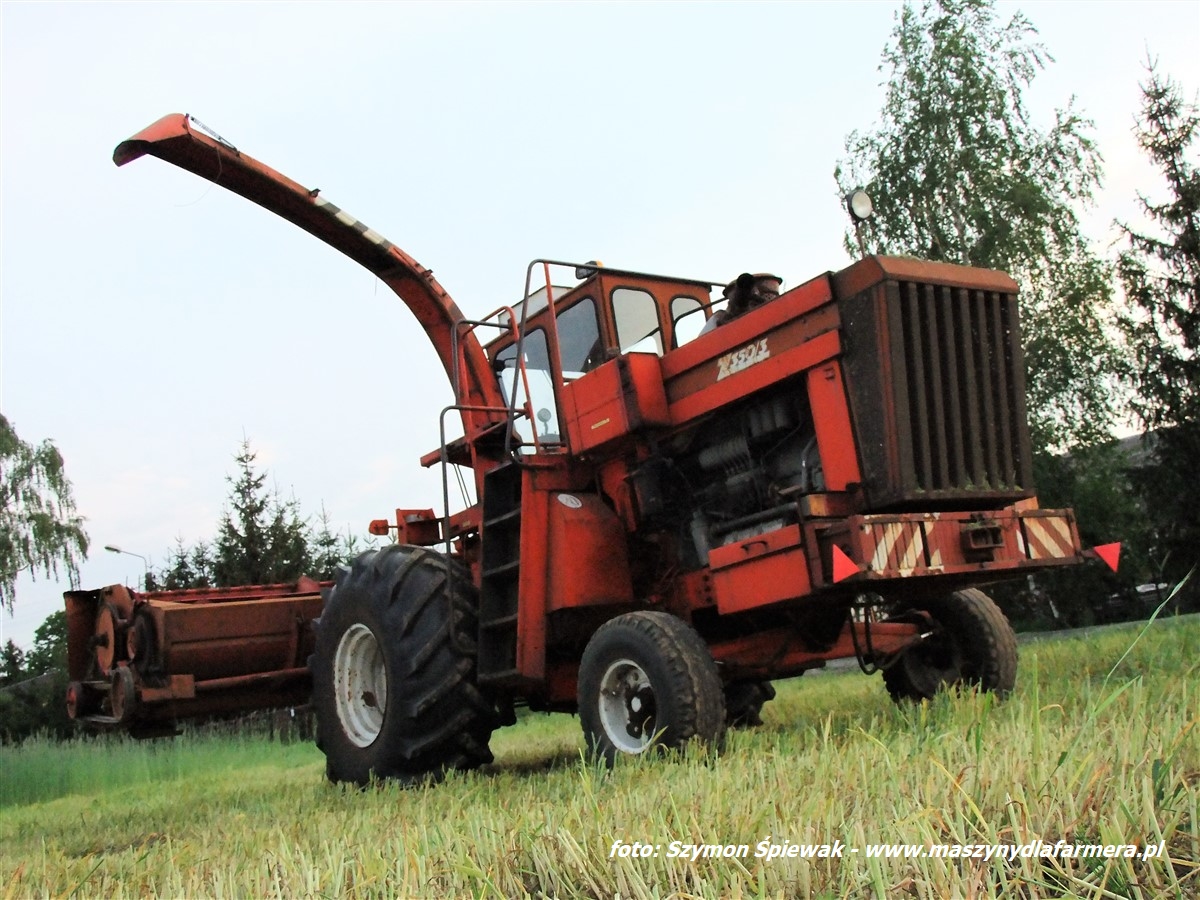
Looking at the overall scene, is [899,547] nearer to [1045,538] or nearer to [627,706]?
[1045,538]

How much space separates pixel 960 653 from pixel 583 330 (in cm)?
285

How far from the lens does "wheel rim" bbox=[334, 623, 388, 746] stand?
7.09 meters

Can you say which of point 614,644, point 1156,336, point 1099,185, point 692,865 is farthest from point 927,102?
point 692,865

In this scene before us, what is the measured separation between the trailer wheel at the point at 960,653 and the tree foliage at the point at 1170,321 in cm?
1739

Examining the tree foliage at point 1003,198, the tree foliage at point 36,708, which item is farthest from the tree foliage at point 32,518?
the tree foliage at point 1003,198

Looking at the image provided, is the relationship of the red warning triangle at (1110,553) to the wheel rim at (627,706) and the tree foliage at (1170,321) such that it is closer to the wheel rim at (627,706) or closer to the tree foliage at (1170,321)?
the wheel rim at (627,706)

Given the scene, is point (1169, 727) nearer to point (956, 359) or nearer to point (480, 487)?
point (956, 359)

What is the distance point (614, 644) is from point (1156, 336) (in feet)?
70.6

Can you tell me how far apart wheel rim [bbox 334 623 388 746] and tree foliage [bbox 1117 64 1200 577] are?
744 inches

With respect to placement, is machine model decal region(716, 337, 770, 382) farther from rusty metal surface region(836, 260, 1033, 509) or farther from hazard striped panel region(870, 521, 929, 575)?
hazard striped panel region(870, 521, 929, 575)

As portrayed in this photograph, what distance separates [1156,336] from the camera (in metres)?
23.6

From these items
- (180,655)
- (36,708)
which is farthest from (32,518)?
(180,655)

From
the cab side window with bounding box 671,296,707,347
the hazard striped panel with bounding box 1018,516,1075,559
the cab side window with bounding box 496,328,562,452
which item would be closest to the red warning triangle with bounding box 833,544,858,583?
the hazard striped panel with bounding box 1018,516,1075,559

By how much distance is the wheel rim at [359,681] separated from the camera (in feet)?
23.3
